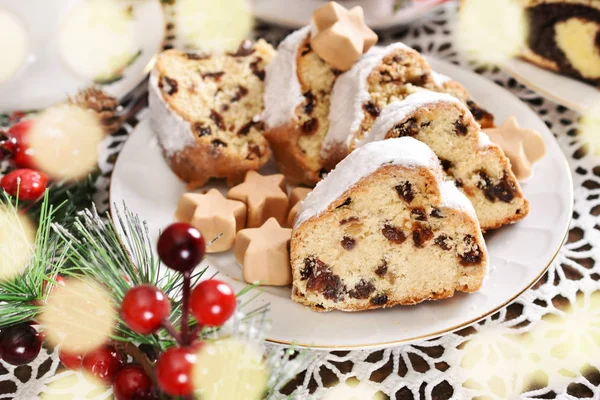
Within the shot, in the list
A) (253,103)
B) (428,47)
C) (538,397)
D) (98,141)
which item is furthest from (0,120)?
(538,397)

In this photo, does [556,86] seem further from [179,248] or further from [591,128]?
[179,248]

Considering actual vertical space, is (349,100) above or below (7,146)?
above

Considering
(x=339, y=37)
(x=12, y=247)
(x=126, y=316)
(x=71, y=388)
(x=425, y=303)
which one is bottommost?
(x=71, y=388)

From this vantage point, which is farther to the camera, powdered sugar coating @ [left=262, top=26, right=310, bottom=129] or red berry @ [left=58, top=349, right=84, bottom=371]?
powdered sugar coating @ [left=262, top=26, right=310, bottom=129]

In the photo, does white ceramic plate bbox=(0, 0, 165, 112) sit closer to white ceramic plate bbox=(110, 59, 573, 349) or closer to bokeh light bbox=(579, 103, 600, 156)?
white ceramic plate bbox=(110, 59, 573, 349)

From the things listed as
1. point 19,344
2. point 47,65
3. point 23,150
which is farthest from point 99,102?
point 19,344

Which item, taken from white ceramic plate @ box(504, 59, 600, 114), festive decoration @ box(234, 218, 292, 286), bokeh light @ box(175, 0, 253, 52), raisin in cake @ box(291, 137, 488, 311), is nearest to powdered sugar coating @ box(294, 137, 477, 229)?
raisin in cake @ box(291, 137, 488, 311)
